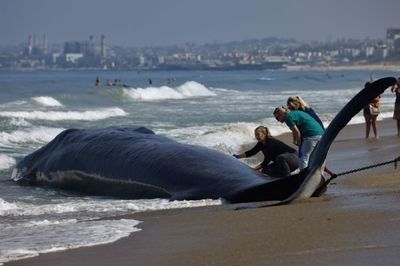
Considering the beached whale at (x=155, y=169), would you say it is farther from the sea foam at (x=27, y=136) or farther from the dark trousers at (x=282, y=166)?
the sea foam at (x=27, y=136)

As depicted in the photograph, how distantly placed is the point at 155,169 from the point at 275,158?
1668 millimetres

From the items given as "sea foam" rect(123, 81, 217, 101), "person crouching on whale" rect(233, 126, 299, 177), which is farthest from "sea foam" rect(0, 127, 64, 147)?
"sea foam" rect(123, 81, 217, 101)

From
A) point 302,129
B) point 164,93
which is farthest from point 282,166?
point 164,93

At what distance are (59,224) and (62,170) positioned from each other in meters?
3.31

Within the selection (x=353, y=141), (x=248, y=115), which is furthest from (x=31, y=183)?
(x=248, y=115)

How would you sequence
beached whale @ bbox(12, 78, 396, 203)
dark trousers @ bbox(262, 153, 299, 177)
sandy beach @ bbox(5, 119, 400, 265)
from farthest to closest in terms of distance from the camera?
dark trousers @ bbox(262, 153, 299, 177), beached whale @ bbox(12, 78, 396, 203), sandy beach @ bbox(5, 119, 400, 265)

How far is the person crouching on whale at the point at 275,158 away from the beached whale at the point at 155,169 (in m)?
0.66

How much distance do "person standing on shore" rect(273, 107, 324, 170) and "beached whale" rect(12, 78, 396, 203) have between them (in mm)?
985

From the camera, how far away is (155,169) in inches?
418

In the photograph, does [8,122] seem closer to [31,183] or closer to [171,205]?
[31,183]

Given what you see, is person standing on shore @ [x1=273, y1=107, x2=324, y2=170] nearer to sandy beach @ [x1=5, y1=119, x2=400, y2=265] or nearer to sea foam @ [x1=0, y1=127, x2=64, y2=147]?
sandy beach @ [x1=5, y1=119, x2=400, y2=265]

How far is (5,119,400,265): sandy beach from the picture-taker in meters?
6.38

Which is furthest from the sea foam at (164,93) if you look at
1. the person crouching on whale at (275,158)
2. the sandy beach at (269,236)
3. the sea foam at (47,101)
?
the sandy beach at (269,236)

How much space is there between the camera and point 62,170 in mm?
12414
